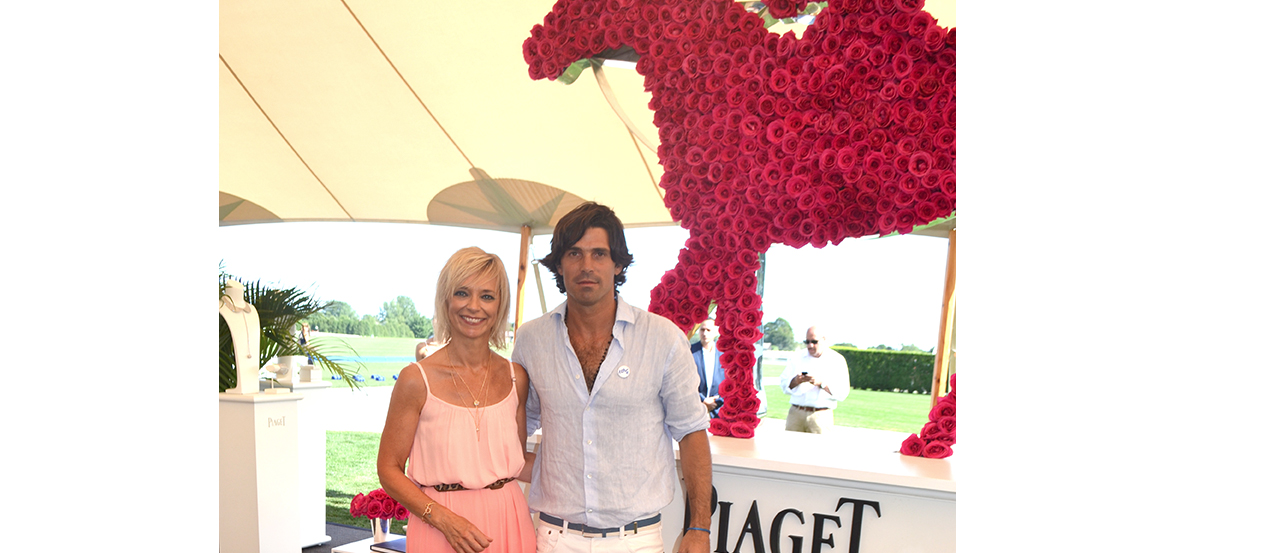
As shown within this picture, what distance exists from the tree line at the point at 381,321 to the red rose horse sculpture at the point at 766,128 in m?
21.5

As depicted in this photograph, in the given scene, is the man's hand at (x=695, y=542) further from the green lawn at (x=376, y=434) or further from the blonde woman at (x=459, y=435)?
the green lawn at (x=376, y=434)

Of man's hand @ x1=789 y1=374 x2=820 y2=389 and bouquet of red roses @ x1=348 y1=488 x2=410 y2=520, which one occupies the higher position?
man's hand @ x1=789 y1=374 x2=820 y2=389

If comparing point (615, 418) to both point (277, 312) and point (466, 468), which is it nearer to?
point (466, 468)

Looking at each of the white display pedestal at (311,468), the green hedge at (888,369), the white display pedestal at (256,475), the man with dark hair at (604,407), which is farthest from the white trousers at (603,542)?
the green hedge at (888,369)

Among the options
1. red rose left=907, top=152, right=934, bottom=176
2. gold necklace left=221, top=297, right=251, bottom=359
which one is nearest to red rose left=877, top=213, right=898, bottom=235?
red rose left=907, top=152, right=934, bottom=176

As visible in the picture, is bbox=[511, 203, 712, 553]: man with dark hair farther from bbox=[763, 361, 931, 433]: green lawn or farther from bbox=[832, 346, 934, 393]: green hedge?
bbox=[832, 346, 934, 393]: green hedge

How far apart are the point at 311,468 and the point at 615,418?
3.91 m

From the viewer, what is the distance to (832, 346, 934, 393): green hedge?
746 inches
